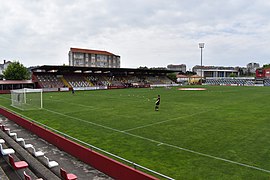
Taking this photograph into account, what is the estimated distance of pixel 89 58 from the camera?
115188mm

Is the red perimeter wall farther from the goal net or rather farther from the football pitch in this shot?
the goal net

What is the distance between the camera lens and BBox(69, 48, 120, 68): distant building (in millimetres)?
111075

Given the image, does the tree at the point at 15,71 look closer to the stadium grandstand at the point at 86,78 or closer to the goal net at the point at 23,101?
the stadium grandstand at the point at 86,78

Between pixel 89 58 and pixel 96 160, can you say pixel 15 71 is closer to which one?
pixel 89 58

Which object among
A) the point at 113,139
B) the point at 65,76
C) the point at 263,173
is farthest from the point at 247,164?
the point at 65,76

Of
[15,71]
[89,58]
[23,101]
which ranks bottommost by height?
[23,101]

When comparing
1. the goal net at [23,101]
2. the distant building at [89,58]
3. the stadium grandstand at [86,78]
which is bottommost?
the goal net at [23,101]

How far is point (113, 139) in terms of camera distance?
1467 cm

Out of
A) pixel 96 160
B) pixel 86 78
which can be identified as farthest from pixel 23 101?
pixel 86 78

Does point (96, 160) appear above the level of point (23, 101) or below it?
below

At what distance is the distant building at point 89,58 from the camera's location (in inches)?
4373

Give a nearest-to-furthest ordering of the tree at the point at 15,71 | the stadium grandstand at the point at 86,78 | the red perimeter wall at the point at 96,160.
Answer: the red perimeter wall at the point at 96,160 → the stadium grandstand at the point at 86,78 → the tree at the point at 15,71

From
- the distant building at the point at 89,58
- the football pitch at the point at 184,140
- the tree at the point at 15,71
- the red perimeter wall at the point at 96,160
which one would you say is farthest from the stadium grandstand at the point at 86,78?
the red perimeter wall at the point at 96,160

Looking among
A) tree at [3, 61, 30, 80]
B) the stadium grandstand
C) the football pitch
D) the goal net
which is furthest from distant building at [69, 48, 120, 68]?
the football pitch
